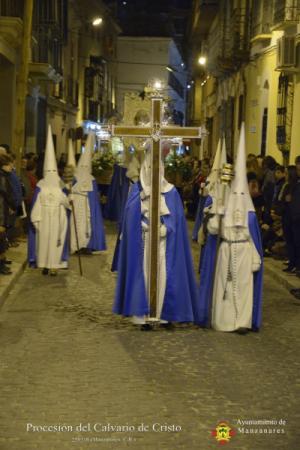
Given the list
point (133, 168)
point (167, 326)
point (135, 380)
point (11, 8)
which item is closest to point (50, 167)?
point (167, 326)

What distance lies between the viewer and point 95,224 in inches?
551

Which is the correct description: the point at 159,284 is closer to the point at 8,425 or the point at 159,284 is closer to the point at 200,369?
the point at 200,369

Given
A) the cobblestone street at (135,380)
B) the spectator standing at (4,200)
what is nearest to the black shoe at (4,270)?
the spectator standing at (4,200)

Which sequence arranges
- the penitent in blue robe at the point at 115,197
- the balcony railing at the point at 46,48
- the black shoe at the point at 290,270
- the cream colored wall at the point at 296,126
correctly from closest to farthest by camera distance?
the black shoe at the point at 290,270 < the cream colored wall at the point at 296,126 < the penitent in blue robe at the point at 115,197 < the balcony railing at the point at 46,48

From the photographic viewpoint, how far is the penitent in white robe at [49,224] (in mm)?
11523

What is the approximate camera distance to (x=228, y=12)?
2928 centimetres

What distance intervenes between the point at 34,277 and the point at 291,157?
26.4ft

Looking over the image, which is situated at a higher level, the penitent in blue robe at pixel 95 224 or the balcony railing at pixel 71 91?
the balcony railing at pixel 71 91

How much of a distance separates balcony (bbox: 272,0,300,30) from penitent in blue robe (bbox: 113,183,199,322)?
1042 cm

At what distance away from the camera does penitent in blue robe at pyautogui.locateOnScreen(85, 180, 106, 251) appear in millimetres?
13930

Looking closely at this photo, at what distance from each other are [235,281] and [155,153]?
5.33ft

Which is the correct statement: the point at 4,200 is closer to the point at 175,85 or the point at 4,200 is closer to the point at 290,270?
the point at 290,270

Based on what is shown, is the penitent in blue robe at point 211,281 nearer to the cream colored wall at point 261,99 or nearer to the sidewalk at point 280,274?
the sidewalk at point 280,274

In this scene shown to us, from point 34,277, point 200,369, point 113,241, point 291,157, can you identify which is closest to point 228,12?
point 291,157
